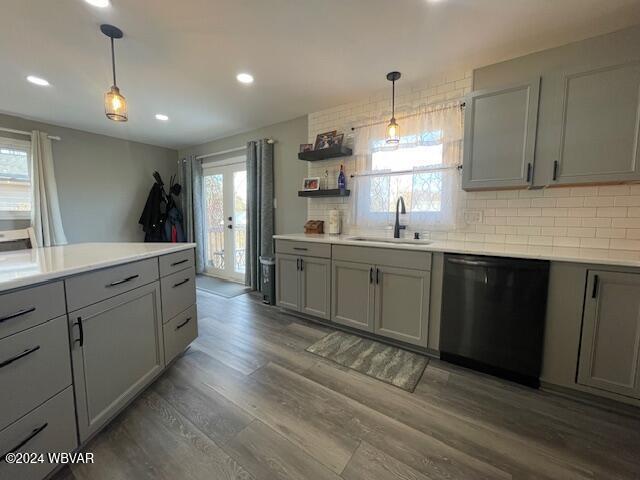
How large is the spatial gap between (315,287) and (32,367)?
198cm

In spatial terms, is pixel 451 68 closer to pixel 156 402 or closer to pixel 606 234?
pixel 606 234

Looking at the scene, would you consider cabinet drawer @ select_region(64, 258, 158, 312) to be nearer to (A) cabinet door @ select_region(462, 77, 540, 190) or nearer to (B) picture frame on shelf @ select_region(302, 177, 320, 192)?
(B) picture frame on shelf @ select_region(302, 177, 320, 192)

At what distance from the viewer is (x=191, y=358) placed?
2.11m

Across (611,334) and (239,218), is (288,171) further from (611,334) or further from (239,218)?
(611,334)

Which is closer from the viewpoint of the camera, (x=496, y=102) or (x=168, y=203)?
(x=496, y=102)

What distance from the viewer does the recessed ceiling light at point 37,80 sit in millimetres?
2394

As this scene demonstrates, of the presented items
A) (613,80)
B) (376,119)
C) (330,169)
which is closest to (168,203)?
(330,169)

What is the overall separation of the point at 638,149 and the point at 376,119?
6.27ft

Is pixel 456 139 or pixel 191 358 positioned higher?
pixel 456 139

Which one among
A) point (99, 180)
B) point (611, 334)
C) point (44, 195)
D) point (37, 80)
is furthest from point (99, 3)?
point (611, 334)

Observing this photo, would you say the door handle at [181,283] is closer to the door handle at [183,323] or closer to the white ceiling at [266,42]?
the door handle at [183,323]

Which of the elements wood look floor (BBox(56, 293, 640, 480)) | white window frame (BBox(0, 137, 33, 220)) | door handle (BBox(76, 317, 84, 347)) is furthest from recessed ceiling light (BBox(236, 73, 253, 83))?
white window frame (BBox(0, 137, 33, 220))

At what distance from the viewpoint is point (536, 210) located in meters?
2.11

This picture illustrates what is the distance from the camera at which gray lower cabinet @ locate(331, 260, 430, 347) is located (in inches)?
83.4
